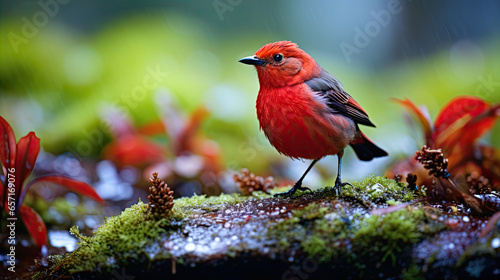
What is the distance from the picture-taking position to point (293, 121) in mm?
2217

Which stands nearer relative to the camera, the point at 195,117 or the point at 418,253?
the point at 418,253

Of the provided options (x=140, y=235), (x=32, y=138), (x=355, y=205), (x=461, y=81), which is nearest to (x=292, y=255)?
(x=355, y=205)

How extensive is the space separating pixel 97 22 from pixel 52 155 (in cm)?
499

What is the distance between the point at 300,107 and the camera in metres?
2.22

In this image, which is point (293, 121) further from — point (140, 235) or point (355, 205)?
point (140, 235)

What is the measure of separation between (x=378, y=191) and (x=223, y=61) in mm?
4727

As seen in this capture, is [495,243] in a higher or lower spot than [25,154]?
lower
